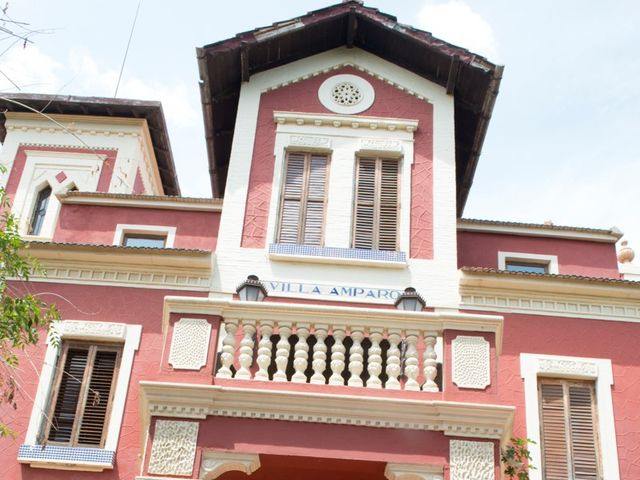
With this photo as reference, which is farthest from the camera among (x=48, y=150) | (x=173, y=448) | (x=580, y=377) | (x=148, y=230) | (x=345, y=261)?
(x=48, y=150)

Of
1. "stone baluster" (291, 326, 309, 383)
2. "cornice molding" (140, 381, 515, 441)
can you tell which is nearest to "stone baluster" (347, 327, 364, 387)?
"cornice molding" (140, 381, 515, 441)

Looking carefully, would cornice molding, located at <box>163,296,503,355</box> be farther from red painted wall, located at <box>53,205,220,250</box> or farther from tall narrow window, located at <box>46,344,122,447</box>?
red painted wall, located at <box>53,205,220,250</box>

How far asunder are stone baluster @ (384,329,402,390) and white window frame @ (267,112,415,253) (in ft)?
13.3

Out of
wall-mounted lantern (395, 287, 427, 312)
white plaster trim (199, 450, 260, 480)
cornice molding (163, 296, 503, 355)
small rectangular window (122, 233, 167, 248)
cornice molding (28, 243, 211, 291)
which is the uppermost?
small rectangular window (122, 233, 167, 248)

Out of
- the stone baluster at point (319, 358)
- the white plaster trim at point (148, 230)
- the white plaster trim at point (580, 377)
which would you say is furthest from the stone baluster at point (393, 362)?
the white plaster trim at point (148, 230)

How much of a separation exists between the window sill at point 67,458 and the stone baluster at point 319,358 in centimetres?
403

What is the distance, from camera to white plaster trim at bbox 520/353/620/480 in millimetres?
13531

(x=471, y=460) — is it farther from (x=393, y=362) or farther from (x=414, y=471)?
(x=393, y=362)

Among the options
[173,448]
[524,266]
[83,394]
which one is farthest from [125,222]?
[524,266]

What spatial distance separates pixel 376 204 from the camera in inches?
614

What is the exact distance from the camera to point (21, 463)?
A: 43.2ft

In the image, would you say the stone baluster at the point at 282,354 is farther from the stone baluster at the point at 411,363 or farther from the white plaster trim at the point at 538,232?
the white plaster trim at the point at 538,232

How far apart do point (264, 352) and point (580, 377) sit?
590 cm

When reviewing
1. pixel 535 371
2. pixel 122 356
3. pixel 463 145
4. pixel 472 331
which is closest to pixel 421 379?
pixel 472 331
